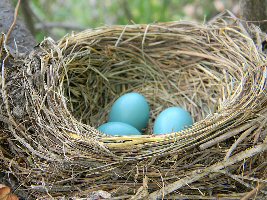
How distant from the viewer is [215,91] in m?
2.46

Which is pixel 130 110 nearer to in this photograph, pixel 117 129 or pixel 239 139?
pixel 117 129

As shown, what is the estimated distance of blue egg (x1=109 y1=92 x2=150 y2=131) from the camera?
2381 millimetres

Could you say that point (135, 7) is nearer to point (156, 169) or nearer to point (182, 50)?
point (182, 50)

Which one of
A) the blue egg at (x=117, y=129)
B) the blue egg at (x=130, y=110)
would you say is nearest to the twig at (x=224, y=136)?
the blue egg at (x=117, y=129)

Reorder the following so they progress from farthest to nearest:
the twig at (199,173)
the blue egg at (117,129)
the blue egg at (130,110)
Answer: the blue egg at (130,110), the blue egg at (117,129), the twig at (199,173)

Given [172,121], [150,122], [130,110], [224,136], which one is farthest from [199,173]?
[150,122]

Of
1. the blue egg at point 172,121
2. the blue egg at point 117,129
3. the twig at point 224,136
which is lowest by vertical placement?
the blue egg at point 117,129

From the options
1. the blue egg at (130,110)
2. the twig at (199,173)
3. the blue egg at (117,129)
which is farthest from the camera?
the blue egg at (130,110)

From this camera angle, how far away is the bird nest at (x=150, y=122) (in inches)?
67.4

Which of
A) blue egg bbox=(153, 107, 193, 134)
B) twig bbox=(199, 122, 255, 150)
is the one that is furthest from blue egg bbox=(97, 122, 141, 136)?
twig bbox=(199, 122, 255, 150)

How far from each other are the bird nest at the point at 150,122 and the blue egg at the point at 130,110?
0.11m

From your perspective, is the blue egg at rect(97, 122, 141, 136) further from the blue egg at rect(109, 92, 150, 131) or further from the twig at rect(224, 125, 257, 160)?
the twig at rect(224, 125, 257, 160)

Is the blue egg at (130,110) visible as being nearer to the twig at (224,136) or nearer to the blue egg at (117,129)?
the blue egg at (117,129)

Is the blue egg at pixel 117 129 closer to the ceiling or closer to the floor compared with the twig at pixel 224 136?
closer to the floor
